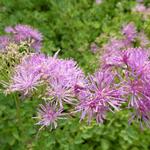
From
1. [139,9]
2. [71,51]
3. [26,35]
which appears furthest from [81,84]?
[139,9]

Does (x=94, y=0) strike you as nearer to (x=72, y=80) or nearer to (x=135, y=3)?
(x=135, y=3)

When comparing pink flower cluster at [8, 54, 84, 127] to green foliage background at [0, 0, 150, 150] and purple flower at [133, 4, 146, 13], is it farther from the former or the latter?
purple flower at [133, 4, 146, 13]

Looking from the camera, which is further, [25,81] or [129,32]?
[129,32]

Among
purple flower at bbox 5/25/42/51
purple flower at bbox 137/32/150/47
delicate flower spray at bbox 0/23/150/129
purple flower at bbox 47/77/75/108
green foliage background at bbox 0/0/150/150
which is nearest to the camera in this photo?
delicate flower spray at bbox 0/23/150/129

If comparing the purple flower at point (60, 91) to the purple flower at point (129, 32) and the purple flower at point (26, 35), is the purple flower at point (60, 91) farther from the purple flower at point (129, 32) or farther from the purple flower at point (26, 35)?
the purple flower at point (129, 32)

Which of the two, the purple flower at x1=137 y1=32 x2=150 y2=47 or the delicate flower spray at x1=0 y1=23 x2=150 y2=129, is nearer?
the delicate flower spray at x1=0 y1=23 x2=150 y2=129

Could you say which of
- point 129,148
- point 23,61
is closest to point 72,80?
point 23,61

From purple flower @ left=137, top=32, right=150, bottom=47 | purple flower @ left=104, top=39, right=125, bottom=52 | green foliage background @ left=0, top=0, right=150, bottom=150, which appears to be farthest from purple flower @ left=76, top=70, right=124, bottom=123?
purple flower @ left=137, top=32, right=150, bottom=47

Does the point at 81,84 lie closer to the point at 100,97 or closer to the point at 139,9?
the point at 100,97
